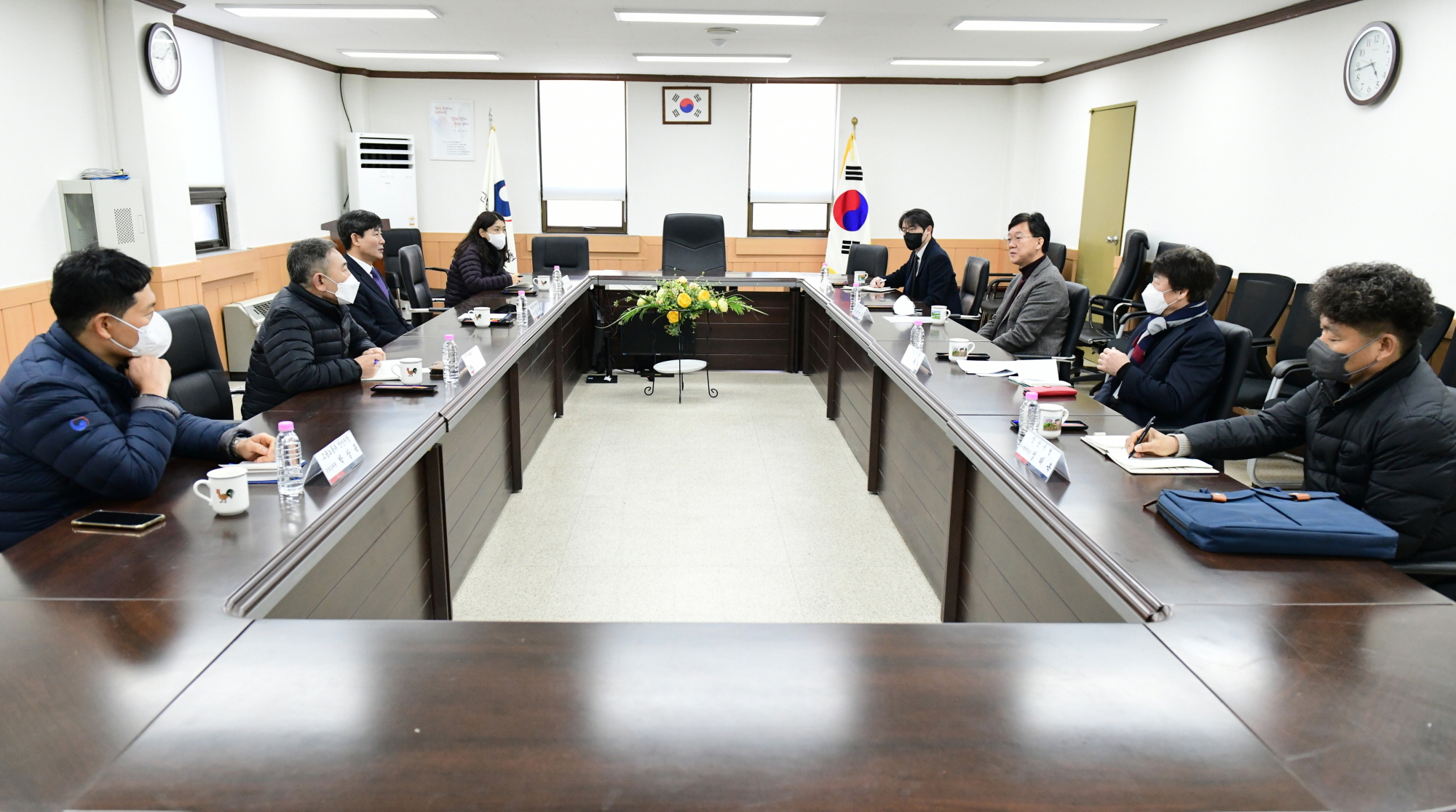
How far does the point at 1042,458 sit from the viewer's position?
2.23m

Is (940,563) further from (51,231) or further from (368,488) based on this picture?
(51,231)

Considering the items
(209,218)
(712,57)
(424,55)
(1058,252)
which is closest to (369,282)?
(209,218)

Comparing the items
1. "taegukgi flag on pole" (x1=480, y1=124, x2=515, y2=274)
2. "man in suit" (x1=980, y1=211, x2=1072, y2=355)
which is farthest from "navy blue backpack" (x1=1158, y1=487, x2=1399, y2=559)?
"taegukgi flag on pole" (x1=480, y1=124, x2=515, y2=274)

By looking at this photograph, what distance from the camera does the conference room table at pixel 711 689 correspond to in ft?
3.62

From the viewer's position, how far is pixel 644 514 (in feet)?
13.1

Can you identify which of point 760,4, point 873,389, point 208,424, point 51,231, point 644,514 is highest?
point 760,4

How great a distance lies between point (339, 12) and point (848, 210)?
5046mm

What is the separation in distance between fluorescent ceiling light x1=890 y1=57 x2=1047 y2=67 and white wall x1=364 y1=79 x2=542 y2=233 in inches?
144

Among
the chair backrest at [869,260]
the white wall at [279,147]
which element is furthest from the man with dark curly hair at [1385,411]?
the white wall at [279,147]

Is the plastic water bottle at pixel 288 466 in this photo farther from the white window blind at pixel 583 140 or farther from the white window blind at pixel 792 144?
the white window blind at pixel 792 144

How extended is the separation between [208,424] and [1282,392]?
169 inches

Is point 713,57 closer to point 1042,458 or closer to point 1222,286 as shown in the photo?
point 1222,286

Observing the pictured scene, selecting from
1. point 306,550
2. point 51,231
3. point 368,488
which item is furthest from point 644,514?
point 51,231

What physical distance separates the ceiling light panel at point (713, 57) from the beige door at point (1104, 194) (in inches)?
107
